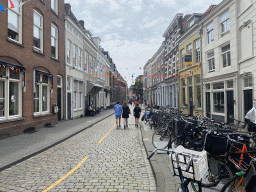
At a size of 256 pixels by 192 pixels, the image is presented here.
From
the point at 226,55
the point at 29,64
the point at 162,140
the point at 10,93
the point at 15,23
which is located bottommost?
the point at 162,140

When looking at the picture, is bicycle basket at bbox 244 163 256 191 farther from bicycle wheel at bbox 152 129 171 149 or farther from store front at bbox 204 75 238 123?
store front at bbox 204 75 238 123

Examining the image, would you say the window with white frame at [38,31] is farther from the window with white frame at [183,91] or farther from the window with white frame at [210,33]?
the window with white frame at [183,91]

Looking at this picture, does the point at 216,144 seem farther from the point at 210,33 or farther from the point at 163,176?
the point at 210,33

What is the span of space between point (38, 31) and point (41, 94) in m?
3.88

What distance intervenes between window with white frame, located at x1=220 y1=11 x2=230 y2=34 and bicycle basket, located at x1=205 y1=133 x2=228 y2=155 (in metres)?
13.1

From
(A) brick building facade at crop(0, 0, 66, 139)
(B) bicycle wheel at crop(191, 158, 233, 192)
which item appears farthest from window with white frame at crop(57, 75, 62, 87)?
(B) bicycle wheel at crop(191, 158, 233, 192)

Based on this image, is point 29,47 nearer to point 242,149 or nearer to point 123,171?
point 123,171

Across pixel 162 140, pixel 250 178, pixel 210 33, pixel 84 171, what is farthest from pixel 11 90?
pixel 210 33

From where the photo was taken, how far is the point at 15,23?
10.7 m

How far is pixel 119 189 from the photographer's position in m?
Result: 4.21

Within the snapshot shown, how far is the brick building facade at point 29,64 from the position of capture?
9797mm

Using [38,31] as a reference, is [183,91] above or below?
below

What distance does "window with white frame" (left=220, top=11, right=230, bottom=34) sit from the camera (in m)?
15.0

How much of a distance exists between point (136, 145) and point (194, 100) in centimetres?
1414
